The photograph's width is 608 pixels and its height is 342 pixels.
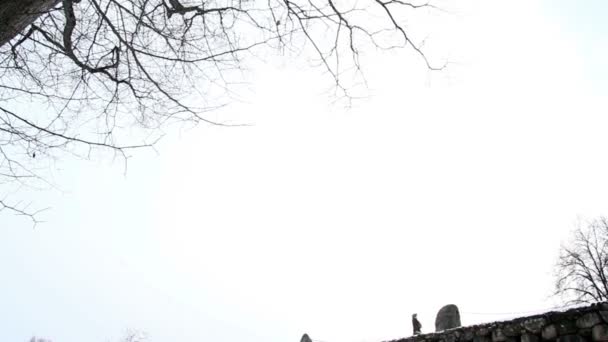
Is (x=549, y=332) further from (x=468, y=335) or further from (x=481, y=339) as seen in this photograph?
(x=468, y=335)

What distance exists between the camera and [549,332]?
14.2 ft

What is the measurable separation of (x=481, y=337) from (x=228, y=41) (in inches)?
155

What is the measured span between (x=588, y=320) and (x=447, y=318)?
2.34 metres

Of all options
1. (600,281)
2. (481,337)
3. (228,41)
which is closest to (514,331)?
(481,337)

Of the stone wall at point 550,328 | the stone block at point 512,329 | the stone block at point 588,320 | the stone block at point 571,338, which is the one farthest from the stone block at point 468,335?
the stone block at point 588,320

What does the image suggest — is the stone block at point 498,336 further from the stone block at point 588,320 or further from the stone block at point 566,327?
the stone block at point 588,320

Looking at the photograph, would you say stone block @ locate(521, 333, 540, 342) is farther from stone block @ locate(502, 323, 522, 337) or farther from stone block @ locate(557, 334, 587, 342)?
stone block @ locate(557, 334, 587, 342)

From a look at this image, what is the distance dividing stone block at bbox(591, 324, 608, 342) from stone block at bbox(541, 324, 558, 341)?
322 millimetres

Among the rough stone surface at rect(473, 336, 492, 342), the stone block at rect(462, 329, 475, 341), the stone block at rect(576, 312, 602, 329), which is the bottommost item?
the rough stone surface at rect(473, 336, 492, 342)

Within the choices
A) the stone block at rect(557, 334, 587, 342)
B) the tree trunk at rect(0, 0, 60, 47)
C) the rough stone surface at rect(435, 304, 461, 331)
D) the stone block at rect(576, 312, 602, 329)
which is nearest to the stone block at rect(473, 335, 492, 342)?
the stone block at rect(557, 334, 587, 342)

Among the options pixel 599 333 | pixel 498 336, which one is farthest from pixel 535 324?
pixel 599 333

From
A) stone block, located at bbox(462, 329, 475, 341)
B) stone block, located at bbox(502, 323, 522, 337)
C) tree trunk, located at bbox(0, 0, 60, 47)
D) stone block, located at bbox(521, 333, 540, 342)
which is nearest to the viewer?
tree trunk, located at bbox(0, 0, 60, 47)

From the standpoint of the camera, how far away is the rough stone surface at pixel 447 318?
245 inches

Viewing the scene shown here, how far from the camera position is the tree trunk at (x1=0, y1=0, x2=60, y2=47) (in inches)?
93.2
